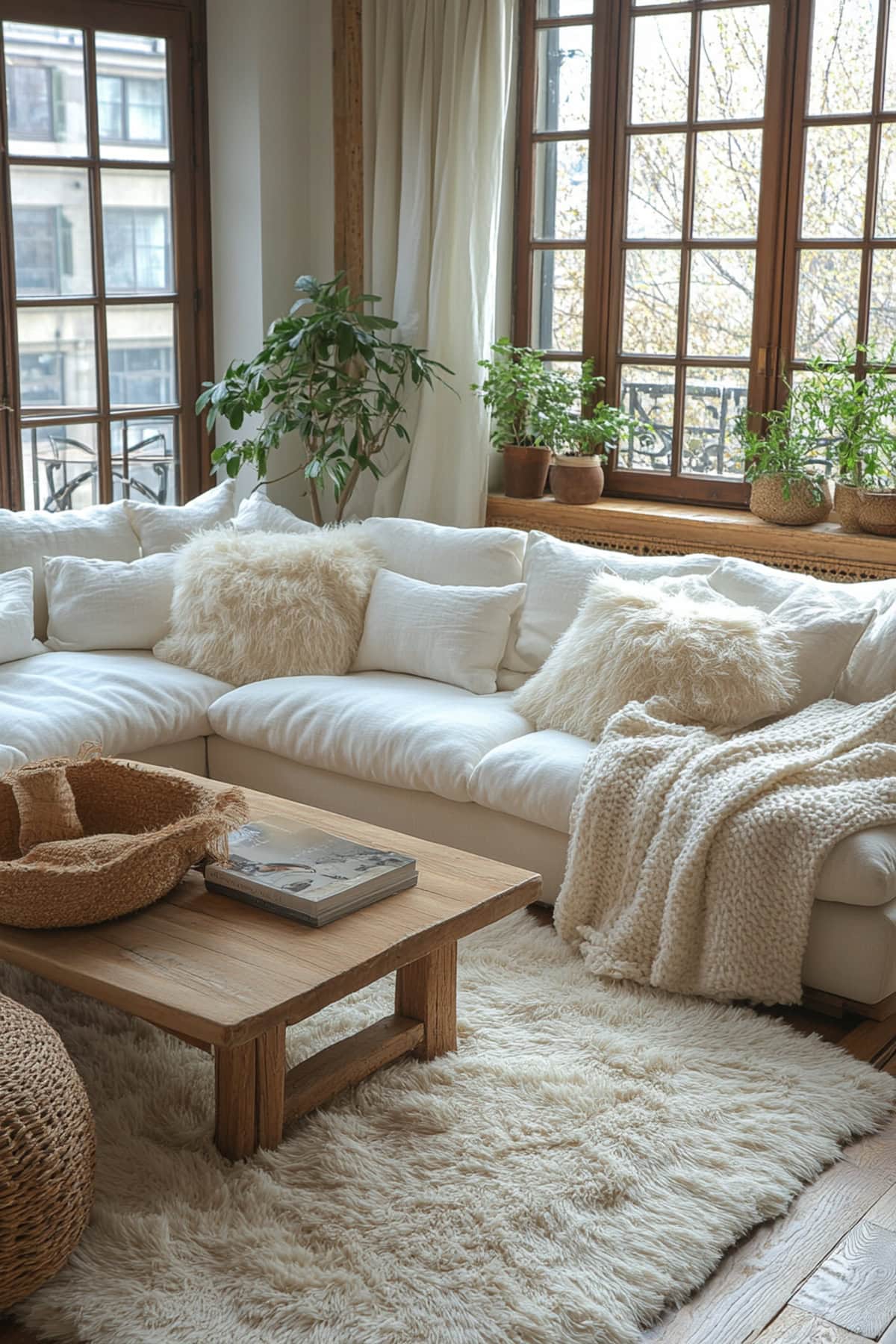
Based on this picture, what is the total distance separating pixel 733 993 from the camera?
2.88 meters

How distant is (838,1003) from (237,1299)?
146 cm

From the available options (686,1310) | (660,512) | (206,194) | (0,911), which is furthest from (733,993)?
(206,194)

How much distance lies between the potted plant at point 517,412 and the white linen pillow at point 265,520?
0.88 m

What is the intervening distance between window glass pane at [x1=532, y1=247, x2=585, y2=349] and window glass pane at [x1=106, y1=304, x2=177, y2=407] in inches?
53.3

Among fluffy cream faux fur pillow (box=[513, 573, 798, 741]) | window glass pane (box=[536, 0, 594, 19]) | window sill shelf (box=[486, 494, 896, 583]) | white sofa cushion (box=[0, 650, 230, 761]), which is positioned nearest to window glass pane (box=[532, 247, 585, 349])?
window sill shelf (box=[486, 494, 896, 583])

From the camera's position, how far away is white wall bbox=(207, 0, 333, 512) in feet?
16.3

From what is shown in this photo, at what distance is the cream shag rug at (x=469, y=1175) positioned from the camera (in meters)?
1.97

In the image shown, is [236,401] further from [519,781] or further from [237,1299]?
[237,1299]

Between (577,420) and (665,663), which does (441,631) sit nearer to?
(665,663)

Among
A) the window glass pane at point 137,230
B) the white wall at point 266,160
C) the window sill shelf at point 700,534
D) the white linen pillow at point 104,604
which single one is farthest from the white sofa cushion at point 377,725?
the window glass pane at point 137,230

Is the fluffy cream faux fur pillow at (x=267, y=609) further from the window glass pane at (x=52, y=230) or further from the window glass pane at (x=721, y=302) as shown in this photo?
the window glass pane at (x=721, y=302)

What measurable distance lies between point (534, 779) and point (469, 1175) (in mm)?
1135

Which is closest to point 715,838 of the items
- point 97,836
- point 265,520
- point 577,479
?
point 97,836

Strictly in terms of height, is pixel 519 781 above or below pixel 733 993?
above
